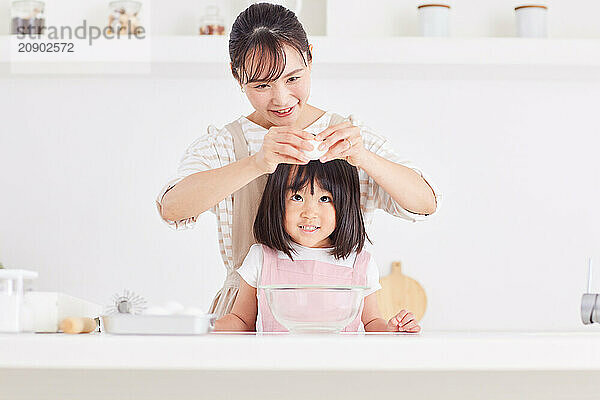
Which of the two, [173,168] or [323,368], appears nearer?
[323,368]

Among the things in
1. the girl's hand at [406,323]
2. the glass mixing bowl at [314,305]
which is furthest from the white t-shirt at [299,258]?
the glass mixing bowl at [314,305]

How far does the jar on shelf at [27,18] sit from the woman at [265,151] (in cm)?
120

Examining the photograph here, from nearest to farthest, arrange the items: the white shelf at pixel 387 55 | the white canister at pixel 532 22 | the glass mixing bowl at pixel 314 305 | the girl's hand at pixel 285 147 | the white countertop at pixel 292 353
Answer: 1. the white countertop at pixel 292 353
2. the glass mixing bowl at pixel 314 305
3. the girl's hand at pixel 285 147
4. the white shelf at pixel 387 55
5. the white canister at pixel 532 22

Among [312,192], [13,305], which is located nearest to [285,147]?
[312,192]

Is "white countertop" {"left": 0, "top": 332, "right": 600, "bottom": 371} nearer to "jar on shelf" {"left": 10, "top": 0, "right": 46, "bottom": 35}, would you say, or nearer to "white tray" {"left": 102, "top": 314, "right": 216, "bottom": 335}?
"white tray" {"left": 102, "top": 314, "right": 216, "bottom": 335}

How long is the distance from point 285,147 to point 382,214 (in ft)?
5.14

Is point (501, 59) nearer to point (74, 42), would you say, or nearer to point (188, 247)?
point (188, 247)

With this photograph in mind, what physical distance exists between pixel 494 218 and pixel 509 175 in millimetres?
150

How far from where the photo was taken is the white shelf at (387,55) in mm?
2451

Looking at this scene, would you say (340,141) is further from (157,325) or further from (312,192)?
(157,325)

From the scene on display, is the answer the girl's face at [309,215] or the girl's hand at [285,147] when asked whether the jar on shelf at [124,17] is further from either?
the girl's hand at [285,147]

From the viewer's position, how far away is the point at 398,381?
1.00 m

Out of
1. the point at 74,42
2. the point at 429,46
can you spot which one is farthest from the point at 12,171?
the point at 429,46

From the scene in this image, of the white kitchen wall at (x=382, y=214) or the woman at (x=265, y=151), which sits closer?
the woman at (x=265, y=151)
